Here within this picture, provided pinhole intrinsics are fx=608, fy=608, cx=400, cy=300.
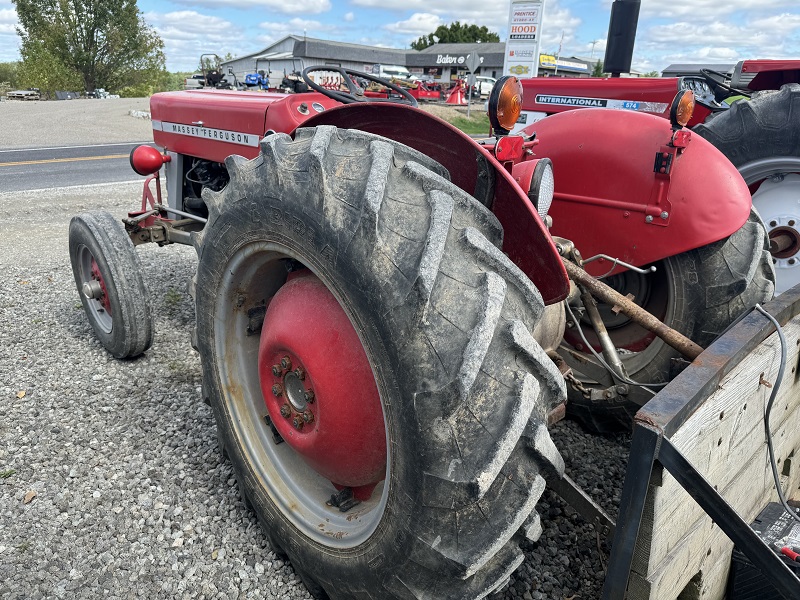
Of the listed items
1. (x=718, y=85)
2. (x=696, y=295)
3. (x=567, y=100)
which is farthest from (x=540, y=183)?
(x=718, y=85)

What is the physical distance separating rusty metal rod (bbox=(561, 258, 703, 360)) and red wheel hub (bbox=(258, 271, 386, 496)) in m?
0.74

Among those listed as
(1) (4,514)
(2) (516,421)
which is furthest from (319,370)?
(1) (4,514)

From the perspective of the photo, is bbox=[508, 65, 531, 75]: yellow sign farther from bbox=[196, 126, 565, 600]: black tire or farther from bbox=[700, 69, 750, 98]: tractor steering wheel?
bbox=[196, 126, 565, 600]: black tire

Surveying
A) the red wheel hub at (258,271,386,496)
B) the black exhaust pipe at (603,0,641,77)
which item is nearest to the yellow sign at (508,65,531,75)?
the black exhaust pipe at (603,0,641,77)

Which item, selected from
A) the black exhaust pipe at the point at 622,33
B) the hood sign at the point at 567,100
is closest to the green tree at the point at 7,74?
the hood sign at the point at 567,100

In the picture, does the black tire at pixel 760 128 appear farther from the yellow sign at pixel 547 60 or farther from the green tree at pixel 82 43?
the green tree at pixel 82 43

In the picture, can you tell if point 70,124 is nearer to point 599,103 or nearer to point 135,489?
point 599,103

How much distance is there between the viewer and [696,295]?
2162 millimetres

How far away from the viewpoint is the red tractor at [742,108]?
3113 mm

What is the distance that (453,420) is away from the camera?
1.21m

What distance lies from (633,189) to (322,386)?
128 centimetres

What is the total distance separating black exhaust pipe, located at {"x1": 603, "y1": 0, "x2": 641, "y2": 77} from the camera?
4.20m

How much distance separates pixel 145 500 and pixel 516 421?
1610 mm

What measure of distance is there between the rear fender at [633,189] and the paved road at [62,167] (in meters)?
8.65
